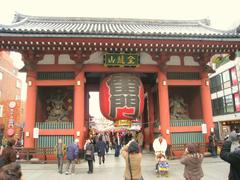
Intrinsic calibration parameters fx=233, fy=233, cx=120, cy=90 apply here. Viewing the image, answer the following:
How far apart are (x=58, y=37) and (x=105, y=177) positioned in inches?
293

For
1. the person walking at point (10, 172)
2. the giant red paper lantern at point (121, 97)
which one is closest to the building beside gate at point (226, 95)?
the giant red paper lantern at point (121, 97)

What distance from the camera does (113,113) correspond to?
43.3 feet

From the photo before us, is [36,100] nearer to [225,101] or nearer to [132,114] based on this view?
[132,114]

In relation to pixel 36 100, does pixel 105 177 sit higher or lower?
lower

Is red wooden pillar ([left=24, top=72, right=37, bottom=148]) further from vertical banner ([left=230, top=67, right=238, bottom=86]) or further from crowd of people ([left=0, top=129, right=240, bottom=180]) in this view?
vertical banner ([left=230, top=67, right=238, bottom=86])

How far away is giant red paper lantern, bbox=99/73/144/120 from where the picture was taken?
43.0ft

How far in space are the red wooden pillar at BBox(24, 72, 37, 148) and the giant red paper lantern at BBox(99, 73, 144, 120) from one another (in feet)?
12.9

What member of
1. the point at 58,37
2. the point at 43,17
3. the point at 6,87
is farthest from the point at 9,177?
the point at 6,87

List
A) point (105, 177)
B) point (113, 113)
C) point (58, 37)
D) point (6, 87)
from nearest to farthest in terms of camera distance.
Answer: point (105, 177), point (58, 37), point (113, 113), point (6, 87)

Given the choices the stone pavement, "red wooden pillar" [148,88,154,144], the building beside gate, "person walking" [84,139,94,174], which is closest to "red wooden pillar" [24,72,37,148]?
the stone pavement

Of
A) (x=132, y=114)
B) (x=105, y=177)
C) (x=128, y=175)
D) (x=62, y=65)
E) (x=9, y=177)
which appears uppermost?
(x=62, y=65)

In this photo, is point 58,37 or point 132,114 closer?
point 58,37

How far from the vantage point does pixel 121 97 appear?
43.0 ft

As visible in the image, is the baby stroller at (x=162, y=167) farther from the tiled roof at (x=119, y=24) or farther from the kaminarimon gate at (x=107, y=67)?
the tiled roof at (x=119, y=24)
